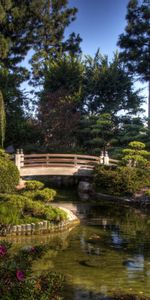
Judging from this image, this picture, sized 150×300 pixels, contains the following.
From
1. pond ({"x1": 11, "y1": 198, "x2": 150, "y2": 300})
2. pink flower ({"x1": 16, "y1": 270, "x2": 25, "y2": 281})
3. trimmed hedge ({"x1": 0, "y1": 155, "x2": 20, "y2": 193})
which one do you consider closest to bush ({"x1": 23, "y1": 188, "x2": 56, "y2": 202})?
pond ({"x1": 11, "y1": 198, "x2": 150, "y2": 300})

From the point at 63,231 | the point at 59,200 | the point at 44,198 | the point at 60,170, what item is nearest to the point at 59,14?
the point at 60,170

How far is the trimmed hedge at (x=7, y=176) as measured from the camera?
20656 millimetres

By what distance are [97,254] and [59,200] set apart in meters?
12.6

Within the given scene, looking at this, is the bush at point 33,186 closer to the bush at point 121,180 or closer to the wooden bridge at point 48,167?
the bush at point 121,180

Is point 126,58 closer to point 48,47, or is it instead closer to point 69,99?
point 69,99

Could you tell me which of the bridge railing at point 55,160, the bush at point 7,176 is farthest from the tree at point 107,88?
the bush at point 7,176

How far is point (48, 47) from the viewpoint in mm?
42281

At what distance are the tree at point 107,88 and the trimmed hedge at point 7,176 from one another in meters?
20.2

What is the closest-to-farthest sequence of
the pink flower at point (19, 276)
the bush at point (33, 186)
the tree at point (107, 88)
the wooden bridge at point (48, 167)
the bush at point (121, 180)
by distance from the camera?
the pink flower at point (19, 276), the bush at point (33, 186), the bush at point (121, 180), the wooden bridge at point (48, 167), the tree at point (107, 88)

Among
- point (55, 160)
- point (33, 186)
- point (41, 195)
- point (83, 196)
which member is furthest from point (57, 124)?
point (41, 195)

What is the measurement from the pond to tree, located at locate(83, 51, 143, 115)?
23.6 metres

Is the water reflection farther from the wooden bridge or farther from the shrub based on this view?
the wooden bridge

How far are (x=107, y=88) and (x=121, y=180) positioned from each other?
18.8m

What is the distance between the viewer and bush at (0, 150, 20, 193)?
20.7 meters
